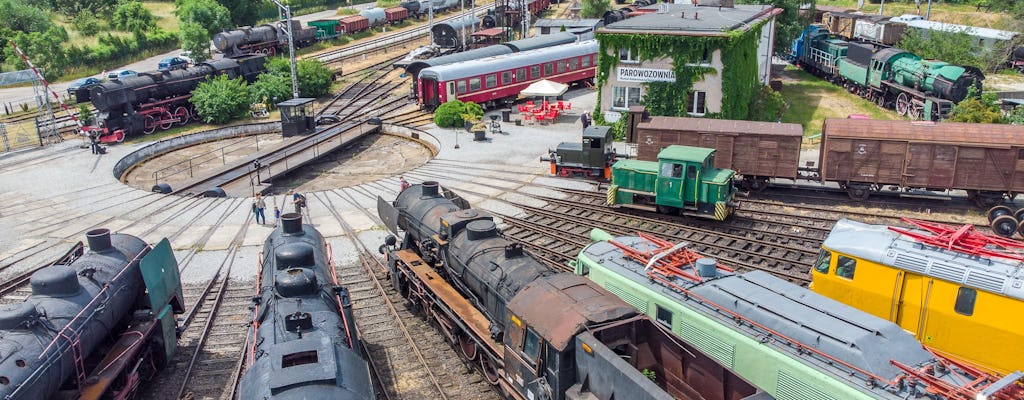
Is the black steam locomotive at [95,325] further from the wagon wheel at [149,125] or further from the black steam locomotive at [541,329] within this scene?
the wagon wheel at [149,125]

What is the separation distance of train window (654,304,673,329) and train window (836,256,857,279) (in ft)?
16.8

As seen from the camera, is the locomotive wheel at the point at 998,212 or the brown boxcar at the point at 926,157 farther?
the brown boxcar at the point at 926,157

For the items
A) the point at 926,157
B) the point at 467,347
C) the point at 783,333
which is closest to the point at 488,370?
the point at 467,347

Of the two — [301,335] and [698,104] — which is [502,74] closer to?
[698,104]

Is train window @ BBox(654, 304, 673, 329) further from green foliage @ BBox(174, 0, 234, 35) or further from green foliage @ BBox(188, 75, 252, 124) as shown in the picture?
green foliage @ BBox(174, 0, 234, 35)

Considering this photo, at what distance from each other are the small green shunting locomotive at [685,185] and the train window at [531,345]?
1368cm

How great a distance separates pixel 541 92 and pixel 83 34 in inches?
2180

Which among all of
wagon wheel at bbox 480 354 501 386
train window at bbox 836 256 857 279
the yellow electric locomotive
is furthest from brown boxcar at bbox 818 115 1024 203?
wagon wheel at bbox 480 354 501 386

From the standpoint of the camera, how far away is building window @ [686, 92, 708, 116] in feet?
126

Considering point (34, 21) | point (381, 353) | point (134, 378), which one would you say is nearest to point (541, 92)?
point (381, 353)

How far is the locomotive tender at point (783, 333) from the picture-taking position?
35.0 feet

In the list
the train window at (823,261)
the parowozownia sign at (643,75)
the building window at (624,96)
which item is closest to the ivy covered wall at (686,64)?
the parowozownia sign at (643,75)

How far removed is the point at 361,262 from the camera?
2317cm

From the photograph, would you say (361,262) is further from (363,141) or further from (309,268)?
(363,141)
